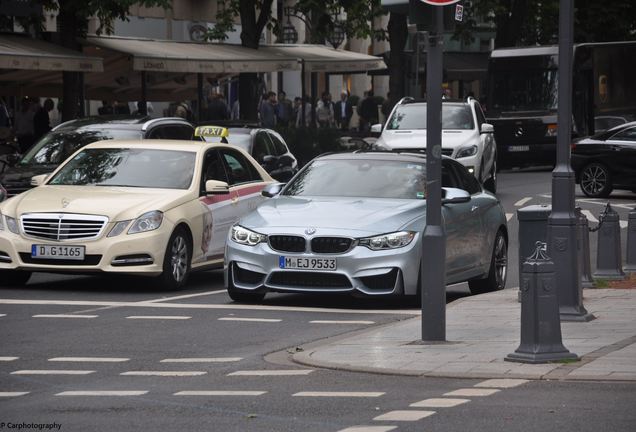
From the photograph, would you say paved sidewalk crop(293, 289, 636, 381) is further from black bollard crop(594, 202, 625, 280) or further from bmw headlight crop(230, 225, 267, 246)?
black bollard crop(594, 202, 625, 280)

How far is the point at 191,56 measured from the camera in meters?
35.3

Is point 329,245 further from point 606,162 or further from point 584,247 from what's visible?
point 606,162

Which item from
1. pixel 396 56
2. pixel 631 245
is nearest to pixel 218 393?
pixel 631 245

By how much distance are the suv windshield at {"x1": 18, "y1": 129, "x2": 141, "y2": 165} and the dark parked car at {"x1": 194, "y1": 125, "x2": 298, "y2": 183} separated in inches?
51.2

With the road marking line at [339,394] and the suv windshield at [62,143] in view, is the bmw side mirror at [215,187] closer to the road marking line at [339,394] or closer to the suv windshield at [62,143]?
the suv windshield at [62,143]

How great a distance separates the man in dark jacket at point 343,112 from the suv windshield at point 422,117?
89.4 ft

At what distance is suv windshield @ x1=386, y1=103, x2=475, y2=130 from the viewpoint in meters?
30.6

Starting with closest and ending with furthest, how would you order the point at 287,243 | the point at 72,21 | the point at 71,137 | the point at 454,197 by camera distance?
the point at 287,243 < the point at 454,197 < the point at 71,137 < the point at 72,21

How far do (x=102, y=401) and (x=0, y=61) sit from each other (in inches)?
780

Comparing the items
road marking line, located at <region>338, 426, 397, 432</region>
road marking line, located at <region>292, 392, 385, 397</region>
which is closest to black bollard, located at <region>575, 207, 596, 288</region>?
road marking line, located at <region>292, 392, 385, 397</region>

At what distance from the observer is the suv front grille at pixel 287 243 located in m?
14.5

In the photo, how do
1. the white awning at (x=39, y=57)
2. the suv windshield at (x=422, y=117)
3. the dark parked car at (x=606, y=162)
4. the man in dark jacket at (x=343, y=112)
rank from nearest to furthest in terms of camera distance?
the white awning at (x=39, y=57) → the suv windshield at (x=422, y=117) → the dark parked car at (x=606, y=162) → the man in dark jacket at (x=343, y=112)

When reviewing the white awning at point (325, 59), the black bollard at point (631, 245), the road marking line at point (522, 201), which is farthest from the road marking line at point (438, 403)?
the white awning at point (325, 59)

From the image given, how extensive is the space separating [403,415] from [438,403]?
502 mm
